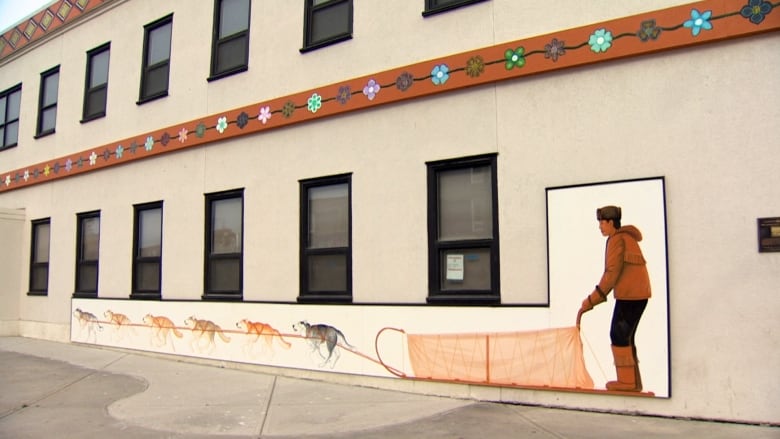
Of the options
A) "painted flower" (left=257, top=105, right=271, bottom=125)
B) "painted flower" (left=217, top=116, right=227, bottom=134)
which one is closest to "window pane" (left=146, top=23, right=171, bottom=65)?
"painted flower" (left=217, top=116, right=227, bottom=134)

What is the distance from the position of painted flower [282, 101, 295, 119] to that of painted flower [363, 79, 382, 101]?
1.35 meters

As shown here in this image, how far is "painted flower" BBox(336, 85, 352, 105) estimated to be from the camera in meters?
8.52

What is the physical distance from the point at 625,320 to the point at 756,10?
10.7 feet

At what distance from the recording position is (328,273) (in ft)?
28.4

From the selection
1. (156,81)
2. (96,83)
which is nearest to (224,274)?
(156,81)

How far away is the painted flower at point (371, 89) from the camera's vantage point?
27.1 ft

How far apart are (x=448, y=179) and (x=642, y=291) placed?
2652 millimetres

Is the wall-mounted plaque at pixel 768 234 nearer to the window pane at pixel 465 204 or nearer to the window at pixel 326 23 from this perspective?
the window pane at pixel 465 204

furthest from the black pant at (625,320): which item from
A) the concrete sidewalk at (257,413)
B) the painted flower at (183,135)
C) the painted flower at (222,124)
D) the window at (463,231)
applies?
the painted flower at (183,135)

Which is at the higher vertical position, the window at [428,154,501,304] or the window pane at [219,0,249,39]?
the window pane at [219,0,249,39]

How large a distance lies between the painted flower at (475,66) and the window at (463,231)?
1029 mm

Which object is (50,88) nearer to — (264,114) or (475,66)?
(264,114)

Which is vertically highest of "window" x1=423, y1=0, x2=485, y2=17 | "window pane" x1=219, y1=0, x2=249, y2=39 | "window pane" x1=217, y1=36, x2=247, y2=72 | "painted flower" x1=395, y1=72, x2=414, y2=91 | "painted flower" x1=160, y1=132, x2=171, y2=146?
"window pane" x1=219, y1=0, x2=249, y2=39

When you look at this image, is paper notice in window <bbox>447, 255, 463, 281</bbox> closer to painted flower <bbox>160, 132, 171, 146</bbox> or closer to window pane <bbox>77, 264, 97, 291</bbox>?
painted flower <bbox>160, 132, 171, 146</bbox>
